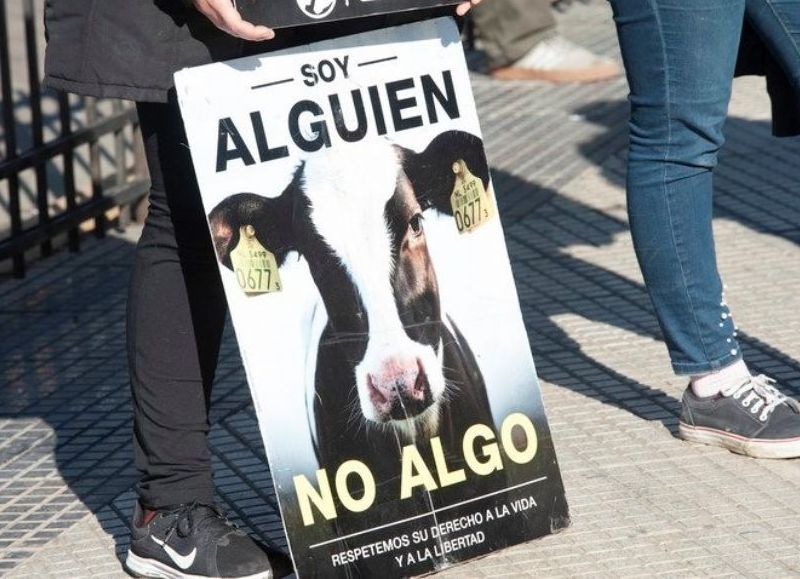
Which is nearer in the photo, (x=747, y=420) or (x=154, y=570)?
(x=154, y=570)

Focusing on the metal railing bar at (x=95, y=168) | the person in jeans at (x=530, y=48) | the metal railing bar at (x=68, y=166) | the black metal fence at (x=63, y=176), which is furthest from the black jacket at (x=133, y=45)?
the person in jeans at (x=530, y=48)

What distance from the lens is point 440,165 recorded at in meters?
3.04

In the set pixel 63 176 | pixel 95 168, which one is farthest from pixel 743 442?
pixel 63 176

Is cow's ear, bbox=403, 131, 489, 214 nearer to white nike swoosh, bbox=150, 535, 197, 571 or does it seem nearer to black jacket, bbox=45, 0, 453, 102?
black jacket, bbox=45, 0, 453, 102

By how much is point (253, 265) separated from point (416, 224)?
1.10ft

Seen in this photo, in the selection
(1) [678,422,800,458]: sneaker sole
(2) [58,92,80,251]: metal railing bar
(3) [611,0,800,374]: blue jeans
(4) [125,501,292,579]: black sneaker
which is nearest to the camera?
(4) [125,501,292,579]: black sneaker

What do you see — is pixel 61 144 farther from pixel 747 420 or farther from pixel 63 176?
pixel 747 420

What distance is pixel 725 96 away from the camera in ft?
11.4

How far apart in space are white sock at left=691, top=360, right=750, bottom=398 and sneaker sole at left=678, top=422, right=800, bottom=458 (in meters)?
0.08

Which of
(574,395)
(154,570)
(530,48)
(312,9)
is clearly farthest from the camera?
(530,48)

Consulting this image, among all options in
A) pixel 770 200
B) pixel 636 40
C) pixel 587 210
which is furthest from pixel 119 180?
pixel 636 40

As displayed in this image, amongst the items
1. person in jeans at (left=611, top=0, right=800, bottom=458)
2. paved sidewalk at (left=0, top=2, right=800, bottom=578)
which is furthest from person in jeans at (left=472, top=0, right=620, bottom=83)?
person in jeans at (left=611, top=0, right=800, bottom=458)

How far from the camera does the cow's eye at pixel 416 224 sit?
3.01 meters

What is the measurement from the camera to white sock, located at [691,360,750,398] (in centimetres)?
361
